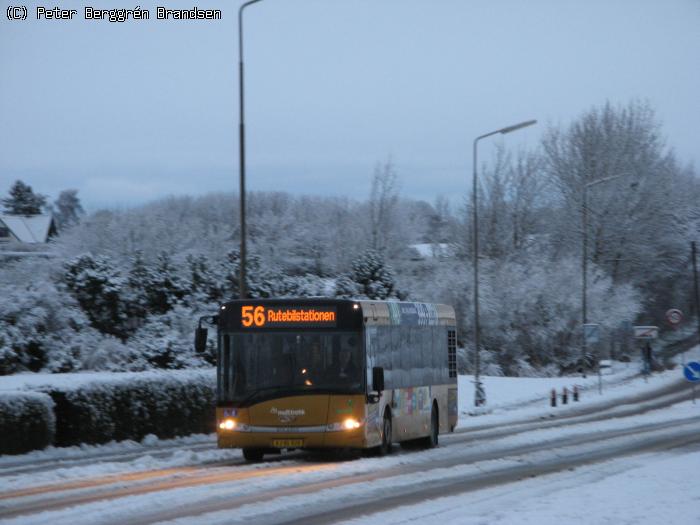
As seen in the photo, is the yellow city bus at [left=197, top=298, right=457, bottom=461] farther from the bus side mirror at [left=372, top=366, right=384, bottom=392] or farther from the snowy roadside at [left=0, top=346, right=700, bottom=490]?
the snowy roadside at [left=0, top=346, right=700, bottom=490]

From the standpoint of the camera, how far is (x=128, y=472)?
61.1 ft

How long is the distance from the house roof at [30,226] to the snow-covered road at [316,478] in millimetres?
87260

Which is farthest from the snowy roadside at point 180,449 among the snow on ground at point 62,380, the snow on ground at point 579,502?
the snow on ground at point 579,502

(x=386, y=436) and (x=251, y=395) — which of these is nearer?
(x=251, y=395)

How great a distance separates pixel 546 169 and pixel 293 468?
6078 cm

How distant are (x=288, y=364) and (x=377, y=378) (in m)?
1.51

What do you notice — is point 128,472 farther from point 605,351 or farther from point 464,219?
point 464,219

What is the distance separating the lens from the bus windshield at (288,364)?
21.1 m

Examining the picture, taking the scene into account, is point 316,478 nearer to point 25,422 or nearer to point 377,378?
point 377,378

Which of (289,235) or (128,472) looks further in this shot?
(289,235)

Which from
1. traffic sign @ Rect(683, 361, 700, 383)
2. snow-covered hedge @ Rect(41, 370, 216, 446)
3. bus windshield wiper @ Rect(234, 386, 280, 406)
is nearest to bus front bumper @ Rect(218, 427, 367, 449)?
bus windshield wiper @ Rect(234, 386, 280, 406)

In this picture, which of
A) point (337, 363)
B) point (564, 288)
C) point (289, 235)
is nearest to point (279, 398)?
point (337, 363)

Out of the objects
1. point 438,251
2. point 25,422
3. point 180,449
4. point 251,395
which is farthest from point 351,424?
point 438,251

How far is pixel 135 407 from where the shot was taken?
27469mm
